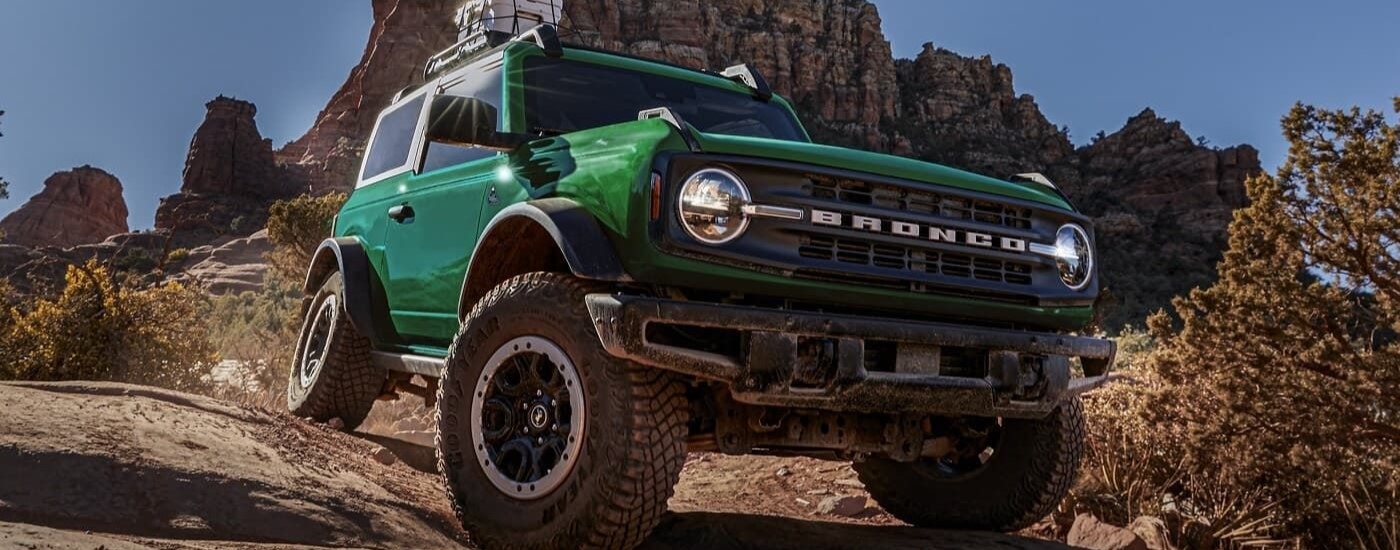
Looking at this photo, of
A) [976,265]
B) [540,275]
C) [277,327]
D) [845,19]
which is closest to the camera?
[540,275]

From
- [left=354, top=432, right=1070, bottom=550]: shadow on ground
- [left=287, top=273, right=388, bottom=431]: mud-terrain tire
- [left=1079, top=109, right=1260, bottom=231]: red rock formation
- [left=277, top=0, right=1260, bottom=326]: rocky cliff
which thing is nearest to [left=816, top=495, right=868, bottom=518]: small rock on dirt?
[left=354, top=432, right=1070, bottom=550]: shadow on ground

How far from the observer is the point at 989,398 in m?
3.70

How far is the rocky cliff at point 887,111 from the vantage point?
205ft

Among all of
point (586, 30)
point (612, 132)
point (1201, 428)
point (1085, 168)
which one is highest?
point (586, 30)

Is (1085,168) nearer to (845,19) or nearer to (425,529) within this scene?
(845,19)

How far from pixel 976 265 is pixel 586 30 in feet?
232

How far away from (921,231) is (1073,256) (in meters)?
0.89

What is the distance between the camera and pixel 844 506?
20.2ft

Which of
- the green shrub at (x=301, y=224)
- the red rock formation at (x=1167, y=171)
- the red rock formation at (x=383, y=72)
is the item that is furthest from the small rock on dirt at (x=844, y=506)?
the red rock formation at (x=383, y=72)

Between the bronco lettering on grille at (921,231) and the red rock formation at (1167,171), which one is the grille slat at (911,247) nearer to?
the bronco lettering on grille at (921,231)

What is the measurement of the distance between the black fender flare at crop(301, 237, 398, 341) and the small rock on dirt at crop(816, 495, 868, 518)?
104 inches

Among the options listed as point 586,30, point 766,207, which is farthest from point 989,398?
point 586,30

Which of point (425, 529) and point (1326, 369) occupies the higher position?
point (1326, 369)

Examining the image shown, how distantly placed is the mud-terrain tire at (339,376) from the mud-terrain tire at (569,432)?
8.50 ft
